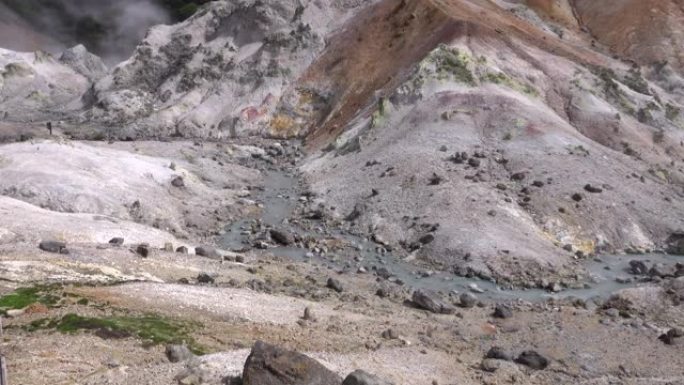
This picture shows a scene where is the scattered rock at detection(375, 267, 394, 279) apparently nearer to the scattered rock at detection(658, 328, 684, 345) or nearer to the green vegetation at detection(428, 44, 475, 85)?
Answer: the scattered rock at detection(658, 328, 684, 345)

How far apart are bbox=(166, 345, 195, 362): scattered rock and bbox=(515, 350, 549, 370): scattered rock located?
9.64 meters

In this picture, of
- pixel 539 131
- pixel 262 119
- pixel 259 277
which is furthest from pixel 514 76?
pixel 259 277

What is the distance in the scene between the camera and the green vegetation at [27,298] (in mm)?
17453

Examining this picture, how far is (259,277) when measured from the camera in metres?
25.9

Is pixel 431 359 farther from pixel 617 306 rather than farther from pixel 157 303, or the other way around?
pixel 617 306

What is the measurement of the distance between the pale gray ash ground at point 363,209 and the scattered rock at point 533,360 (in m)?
0.08

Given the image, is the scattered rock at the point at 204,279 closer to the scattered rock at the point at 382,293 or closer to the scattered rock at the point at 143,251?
the scattered rock at the point at 143,251

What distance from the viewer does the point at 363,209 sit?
35.4 m

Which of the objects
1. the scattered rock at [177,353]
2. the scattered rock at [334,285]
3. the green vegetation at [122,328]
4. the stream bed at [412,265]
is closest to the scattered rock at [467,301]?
the stream bed at [412,265]

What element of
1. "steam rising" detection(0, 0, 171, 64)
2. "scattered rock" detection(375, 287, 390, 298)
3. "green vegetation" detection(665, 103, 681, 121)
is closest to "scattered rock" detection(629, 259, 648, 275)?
"scattered rock" detection(375, 287, 390, 298)

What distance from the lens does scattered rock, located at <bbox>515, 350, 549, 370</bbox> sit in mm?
19734

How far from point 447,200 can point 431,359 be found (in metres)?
15.7

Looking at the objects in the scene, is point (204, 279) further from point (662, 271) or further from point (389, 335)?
point (662, 271)

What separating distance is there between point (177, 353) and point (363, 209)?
821 inches
